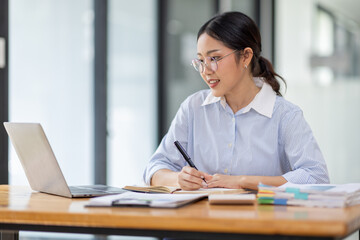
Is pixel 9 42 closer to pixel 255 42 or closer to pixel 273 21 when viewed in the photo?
pixel 255 42

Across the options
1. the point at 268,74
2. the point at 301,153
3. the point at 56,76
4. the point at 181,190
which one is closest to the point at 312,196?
the point at 181,190

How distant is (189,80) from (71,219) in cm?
336

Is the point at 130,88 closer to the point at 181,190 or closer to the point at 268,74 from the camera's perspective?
the point at 268,74

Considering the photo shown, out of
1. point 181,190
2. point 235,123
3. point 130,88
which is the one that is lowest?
point 181,190

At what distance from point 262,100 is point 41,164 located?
0.94 meters

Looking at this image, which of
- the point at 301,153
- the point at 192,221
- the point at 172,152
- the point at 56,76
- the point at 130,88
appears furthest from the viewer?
the point at 130,88

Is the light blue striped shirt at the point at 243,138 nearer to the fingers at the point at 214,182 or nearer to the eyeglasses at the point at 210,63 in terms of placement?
the eyeglasses at the point at 210,63

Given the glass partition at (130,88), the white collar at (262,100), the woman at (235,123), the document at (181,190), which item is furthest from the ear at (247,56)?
the glass partition at (130,88)

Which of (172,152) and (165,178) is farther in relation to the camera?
(172,152)

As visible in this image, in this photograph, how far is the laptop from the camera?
1.82 metres

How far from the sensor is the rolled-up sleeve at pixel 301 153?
2.14 m

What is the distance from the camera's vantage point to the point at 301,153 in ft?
7.27

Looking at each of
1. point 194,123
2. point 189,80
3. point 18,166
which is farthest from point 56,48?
point 189,80

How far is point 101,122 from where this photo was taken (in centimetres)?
367
